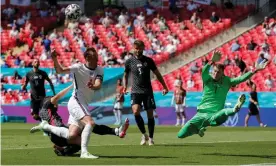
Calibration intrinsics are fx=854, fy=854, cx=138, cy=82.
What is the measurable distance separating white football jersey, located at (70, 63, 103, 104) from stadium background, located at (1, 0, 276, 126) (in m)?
21.3

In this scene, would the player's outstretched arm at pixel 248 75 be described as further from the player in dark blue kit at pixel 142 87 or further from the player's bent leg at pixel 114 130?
the player in dark blue kit at pixel 142 87

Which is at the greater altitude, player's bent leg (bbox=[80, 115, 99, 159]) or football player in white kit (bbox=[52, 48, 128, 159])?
football player in white kit (bbox=[52, 48, 128, 159])

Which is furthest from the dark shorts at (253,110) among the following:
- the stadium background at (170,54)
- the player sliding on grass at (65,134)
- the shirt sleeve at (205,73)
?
the player sliding on grass at (65,134)

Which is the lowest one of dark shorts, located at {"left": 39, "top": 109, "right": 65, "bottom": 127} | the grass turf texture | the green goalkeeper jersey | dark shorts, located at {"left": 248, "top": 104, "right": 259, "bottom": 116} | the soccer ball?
dark shorts, located at {"left": 248, "top": 104, "right": 259, "bottom": 116}

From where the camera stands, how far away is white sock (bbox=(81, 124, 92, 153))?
51.2 ft

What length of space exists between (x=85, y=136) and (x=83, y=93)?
3.05ft

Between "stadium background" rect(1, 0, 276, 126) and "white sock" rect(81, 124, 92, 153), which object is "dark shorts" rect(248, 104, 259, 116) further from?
"white sock" rect(81, 124, 92, 153)

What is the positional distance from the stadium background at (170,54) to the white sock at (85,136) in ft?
70.9

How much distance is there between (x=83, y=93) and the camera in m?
16.1

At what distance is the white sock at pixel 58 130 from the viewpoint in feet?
53.8

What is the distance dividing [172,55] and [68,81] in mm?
5831

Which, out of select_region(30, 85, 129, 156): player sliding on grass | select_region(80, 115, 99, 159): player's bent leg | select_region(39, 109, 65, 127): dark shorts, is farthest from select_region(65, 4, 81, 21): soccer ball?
select_region(80, 115, 99, 159): player's bent leg

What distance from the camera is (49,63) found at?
49906mm

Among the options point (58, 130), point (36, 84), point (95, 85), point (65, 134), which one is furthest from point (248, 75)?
point (36, 84)
